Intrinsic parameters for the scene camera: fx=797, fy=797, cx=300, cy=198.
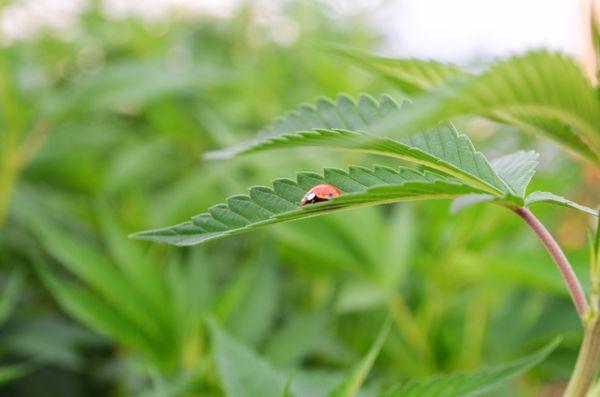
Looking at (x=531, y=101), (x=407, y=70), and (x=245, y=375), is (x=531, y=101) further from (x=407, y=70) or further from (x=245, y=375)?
(x=245, y=375)

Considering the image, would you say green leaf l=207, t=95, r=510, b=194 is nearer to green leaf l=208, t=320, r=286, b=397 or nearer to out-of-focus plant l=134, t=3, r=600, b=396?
out-of-focus plant l=134, t=3, r=600, b=396

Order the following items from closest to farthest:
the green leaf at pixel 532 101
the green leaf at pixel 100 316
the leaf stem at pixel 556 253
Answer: the green leaf at pixel 532 101
the leaf stem at pixel 556 253
the green leaf at pixel 100 316

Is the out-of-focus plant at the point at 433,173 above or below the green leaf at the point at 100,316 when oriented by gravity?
below

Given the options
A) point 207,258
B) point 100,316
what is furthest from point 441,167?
point 207,258

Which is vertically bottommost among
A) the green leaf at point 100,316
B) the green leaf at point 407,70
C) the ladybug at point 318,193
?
the ladybug at point 318,193

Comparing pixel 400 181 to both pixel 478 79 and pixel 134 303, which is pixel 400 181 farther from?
pixel 134 303

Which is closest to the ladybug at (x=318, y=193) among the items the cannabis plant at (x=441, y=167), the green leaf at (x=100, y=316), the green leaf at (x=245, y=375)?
the cannabis plant at (x=441, y=167)

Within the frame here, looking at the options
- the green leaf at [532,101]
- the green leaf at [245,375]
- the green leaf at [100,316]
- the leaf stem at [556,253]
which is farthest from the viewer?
the green leaf at [100,316]

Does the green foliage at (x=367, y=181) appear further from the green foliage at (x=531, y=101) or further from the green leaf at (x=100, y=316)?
the green leaf at (x=100, y=316)
